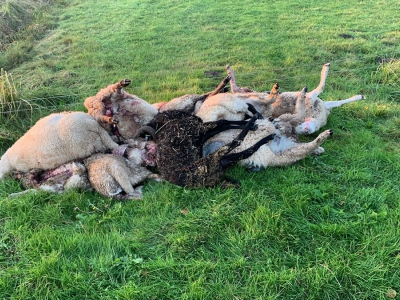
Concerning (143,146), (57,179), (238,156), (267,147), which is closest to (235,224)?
(238,156)

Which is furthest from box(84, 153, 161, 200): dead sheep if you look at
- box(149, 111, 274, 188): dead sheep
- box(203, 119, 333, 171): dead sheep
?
box(203, 119, 333, 171): dead sheep

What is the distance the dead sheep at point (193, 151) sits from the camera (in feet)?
13.1

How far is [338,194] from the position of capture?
3.87 meters

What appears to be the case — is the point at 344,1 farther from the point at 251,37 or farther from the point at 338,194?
the point at 338,194

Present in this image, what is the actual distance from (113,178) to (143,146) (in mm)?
693

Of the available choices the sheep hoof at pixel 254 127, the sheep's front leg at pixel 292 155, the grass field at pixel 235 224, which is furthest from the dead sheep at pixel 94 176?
the sheep's front leg at pixel 292 155

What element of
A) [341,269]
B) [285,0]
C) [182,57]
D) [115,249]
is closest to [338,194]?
[341,269]

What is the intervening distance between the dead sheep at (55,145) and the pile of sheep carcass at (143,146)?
0.04 ft

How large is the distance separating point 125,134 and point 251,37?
19.6 ft

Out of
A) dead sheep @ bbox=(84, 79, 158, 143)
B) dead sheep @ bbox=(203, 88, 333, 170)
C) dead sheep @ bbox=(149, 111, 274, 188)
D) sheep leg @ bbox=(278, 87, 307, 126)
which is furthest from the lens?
sheep leg @ bbox=(278, 87, 307, 126)

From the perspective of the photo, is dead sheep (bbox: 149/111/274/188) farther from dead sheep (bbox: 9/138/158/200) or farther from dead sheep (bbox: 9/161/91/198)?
dead sheep (bbox: 9/161/91/198)

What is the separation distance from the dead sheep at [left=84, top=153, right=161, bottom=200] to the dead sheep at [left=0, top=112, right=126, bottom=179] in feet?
0.68

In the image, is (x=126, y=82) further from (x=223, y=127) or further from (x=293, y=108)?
(x=293, y=108)

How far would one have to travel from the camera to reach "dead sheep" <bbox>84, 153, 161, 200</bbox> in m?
4.05
